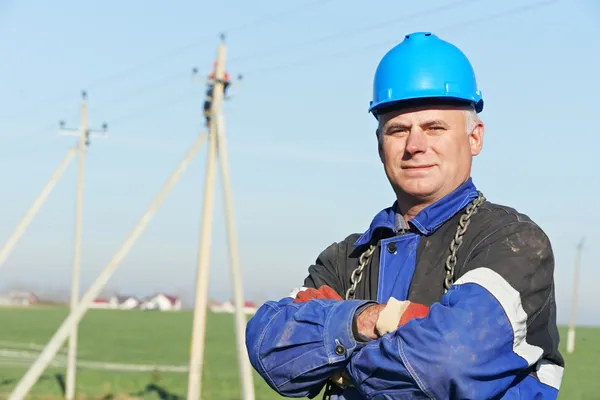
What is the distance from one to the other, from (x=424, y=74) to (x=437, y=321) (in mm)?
819

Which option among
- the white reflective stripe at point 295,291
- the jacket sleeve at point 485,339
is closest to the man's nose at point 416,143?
the jacket sleeve at point 485,339

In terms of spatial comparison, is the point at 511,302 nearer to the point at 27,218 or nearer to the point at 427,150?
the point at 427,150

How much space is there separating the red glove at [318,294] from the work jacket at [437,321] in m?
0.04

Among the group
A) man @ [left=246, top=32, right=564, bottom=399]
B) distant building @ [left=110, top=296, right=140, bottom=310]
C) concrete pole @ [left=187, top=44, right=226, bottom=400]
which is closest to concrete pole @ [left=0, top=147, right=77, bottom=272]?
concrete pole @ [left=187, top=44, right=226, bottom=400]

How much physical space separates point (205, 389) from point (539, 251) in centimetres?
2778

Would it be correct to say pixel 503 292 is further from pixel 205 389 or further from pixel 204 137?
pixel 205 389

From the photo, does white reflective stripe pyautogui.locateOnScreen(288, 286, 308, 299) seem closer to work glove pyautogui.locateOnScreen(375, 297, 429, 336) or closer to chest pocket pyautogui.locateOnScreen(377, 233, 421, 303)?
chest pocket pyautogui.locateOnScreen(377, 233, 421, 303)

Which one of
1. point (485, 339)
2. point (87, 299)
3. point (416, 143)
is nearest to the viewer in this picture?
point (485, 339)

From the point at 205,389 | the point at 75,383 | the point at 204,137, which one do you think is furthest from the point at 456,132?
the point at 75,383

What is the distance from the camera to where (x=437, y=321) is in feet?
9.08

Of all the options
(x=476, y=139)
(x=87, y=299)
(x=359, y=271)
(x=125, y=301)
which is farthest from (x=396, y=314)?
(x=125, y=301)

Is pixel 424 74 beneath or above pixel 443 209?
above

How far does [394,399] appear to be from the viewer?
282 centimetres

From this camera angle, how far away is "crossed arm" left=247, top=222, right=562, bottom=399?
2725mm
